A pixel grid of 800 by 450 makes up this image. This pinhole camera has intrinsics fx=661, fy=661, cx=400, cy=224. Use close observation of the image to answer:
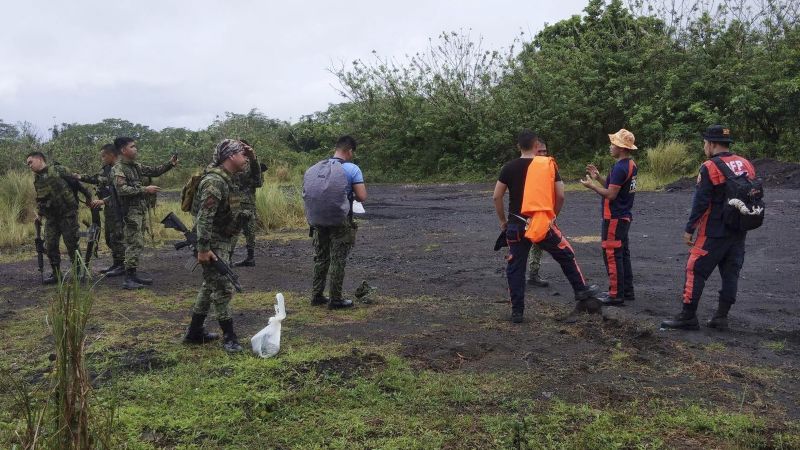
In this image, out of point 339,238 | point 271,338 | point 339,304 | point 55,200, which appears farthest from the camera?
point 55,200

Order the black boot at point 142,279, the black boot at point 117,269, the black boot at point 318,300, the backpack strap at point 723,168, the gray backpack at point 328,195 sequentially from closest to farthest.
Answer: the backpack strap at point 723,168 → the gray backpack at point 328,195 → the black boot at point 318,300 → the black boot at point 142,279 → the black boot at point 117,269

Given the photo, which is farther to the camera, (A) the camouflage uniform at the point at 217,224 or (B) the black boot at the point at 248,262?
(B) the black boot at the point at 248,262

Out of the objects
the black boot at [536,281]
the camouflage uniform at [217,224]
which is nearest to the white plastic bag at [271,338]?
the camouflage uniform at [217,224]

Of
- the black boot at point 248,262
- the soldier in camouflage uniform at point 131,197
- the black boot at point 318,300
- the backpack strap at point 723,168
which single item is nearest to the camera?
the backpack strap at point 723,168

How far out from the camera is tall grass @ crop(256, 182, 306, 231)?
1354 centimetres

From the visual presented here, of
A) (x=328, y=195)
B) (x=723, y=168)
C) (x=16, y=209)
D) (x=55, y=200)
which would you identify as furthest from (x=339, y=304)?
(x=16, y=209)

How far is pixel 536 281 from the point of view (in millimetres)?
7758

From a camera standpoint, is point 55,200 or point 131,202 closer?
point 131,202

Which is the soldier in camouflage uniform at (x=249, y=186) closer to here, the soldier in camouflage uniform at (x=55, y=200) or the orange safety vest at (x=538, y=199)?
the soldier in camouflage uniform at (x=55, y=200)

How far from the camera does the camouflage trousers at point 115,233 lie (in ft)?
28.3

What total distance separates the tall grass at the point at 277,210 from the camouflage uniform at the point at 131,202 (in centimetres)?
509

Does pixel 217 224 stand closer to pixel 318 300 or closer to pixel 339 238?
pixel 339 238

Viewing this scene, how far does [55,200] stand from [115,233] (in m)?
0.83

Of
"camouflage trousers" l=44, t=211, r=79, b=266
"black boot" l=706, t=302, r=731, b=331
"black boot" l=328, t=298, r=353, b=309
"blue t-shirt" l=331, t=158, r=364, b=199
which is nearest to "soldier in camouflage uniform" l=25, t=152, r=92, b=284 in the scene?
"camouflage trousers" l=44, t=211, r=79, b=266
